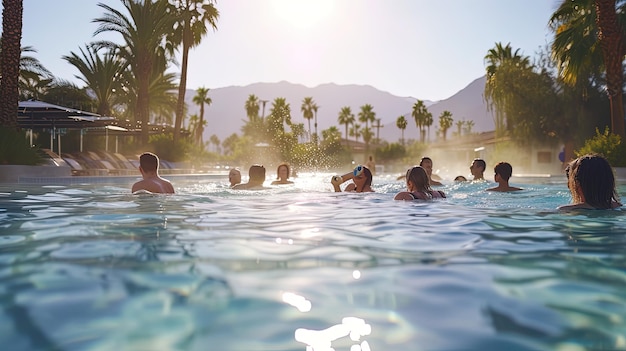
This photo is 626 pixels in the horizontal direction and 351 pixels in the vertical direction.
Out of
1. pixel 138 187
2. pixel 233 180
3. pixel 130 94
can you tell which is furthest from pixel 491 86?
pixel 138 187

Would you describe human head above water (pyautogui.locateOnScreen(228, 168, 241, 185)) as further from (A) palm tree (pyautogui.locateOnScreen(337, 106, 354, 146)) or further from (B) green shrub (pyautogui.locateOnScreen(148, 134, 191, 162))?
(A) palm tree (pyautogui.locateOnScreen(337, 106, 354, 146))

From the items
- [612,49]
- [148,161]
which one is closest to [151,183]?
[148,161]

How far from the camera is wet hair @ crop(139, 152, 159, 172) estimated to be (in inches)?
324

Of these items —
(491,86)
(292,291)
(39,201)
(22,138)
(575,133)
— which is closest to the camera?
(292,291)

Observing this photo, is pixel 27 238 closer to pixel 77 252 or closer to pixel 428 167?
pixel 77 252

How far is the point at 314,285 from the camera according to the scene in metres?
2.75

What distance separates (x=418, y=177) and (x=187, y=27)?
2394 centimetres

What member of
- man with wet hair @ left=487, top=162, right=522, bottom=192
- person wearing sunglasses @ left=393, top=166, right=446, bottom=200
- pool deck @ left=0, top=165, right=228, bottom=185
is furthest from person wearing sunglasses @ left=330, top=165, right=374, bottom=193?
pool deck @ left=0, top=165, right=228, bottom=185

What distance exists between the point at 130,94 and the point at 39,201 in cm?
2891

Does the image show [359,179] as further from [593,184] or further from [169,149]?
[169,149]

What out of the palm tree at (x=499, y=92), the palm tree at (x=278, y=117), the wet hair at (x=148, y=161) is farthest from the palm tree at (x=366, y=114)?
the wet hair at (x=148, y=161)

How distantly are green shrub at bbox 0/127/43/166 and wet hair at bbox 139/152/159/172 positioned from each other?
7.90 m

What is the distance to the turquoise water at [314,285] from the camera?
2.04 m

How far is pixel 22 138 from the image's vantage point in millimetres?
14594
